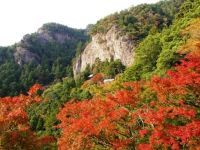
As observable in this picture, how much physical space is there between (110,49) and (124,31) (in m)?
8.08

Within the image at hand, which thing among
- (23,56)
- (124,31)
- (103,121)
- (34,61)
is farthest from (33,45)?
(103,121)

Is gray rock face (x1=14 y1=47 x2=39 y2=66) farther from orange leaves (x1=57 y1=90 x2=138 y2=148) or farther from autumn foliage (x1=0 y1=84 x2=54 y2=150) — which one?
autumn foliage (x1=0 y1=84 x2=54 y2=150)

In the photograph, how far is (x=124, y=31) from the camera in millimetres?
96125

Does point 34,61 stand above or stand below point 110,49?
below

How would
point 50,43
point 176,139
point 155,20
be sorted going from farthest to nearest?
point 50,43 → point 155,20 → point 176,139

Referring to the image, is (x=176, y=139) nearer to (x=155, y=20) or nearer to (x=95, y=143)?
(x=95, y=143)

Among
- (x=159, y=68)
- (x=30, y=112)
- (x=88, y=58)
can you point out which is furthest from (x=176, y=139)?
(x=88, y=58)

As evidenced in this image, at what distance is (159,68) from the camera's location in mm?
44188

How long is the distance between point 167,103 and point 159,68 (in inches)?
793

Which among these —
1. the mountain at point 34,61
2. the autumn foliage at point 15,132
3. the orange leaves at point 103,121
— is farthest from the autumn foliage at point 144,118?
the mountain at point 34,61

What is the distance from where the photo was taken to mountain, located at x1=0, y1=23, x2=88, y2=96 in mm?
128125

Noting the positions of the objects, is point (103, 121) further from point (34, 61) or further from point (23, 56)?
point (34, 61)

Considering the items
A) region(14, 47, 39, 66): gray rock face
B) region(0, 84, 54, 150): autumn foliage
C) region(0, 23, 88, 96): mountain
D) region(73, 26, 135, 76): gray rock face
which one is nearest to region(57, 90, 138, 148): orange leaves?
region(0, 84, 54, 150): autumn foliage

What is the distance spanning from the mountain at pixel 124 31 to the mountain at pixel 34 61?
23981 millimetres
